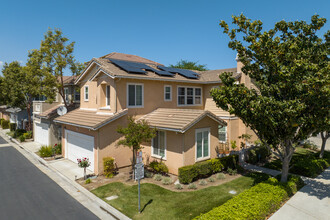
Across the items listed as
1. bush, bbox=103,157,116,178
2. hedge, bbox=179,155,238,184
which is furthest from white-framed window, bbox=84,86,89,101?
hedge, bbox=179,155,238,184

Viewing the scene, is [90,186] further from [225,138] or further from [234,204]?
[225,138]

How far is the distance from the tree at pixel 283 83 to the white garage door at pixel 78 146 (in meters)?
9.44

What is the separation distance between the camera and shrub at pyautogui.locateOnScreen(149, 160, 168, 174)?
43.6 ft

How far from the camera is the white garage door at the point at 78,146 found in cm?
1455

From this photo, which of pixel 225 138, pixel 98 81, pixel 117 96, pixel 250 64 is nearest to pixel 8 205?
pixel 117 96

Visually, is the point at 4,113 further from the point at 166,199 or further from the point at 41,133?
the point at 166,199

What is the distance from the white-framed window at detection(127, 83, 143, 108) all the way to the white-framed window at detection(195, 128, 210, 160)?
17.2ft

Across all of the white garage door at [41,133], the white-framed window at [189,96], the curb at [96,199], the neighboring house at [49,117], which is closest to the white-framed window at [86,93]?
the neighboring house at [49,117]

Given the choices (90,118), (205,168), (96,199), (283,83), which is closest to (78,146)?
(90,118)

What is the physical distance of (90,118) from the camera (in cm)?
1545

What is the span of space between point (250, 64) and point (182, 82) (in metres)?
8.83

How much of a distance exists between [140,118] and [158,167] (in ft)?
13.8

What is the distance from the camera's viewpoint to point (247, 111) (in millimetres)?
10133

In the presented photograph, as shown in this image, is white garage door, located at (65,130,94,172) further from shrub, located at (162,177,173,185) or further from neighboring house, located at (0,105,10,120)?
neighboring house, located at (0,105,10,120)
